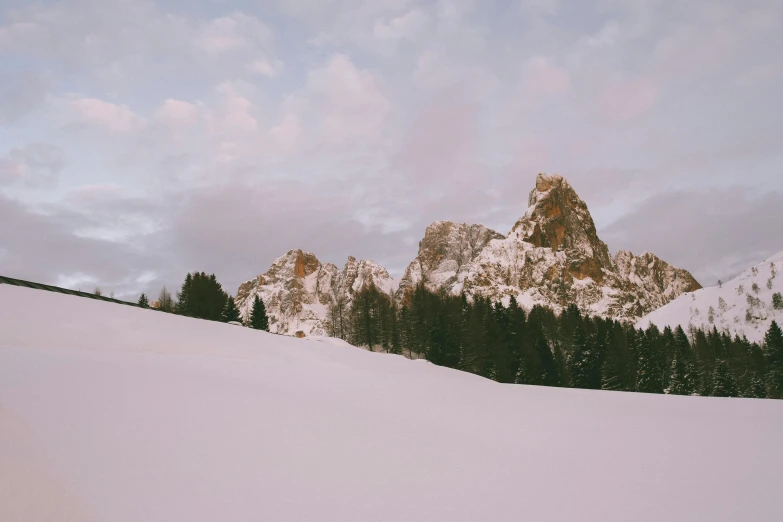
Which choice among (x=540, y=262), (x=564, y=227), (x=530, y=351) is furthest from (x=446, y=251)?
(x=530, y=351)

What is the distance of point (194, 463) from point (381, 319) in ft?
152

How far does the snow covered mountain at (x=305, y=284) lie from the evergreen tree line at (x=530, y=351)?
94959mm

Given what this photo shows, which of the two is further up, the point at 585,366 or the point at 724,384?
the point at 585,366

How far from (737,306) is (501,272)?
191 ft

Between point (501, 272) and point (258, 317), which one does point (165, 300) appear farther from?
point (501, 272)

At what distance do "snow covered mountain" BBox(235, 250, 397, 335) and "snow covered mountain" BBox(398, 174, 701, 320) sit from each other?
51.4 feet

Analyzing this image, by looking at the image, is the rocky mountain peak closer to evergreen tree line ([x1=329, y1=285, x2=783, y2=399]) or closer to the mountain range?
the mountain range

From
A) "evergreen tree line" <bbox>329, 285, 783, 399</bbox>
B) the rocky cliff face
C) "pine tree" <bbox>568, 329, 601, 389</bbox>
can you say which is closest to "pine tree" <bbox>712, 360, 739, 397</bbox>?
"evergreen tree line" <bbox>329, 285, 783, 399</bbox>

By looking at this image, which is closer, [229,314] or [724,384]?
[724,384]

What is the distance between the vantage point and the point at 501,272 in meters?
131

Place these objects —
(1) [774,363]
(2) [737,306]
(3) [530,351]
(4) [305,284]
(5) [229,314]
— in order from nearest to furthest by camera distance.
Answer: (3) [530,351], (5) [229,314], (1) [774,363], (2) [737,306], (4) [305,284]

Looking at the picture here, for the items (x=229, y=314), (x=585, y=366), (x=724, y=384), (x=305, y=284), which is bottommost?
(x=724, y=384)

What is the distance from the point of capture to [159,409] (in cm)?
450

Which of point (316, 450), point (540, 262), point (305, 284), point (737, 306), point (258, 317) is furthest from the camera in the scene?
point (305, 284)
